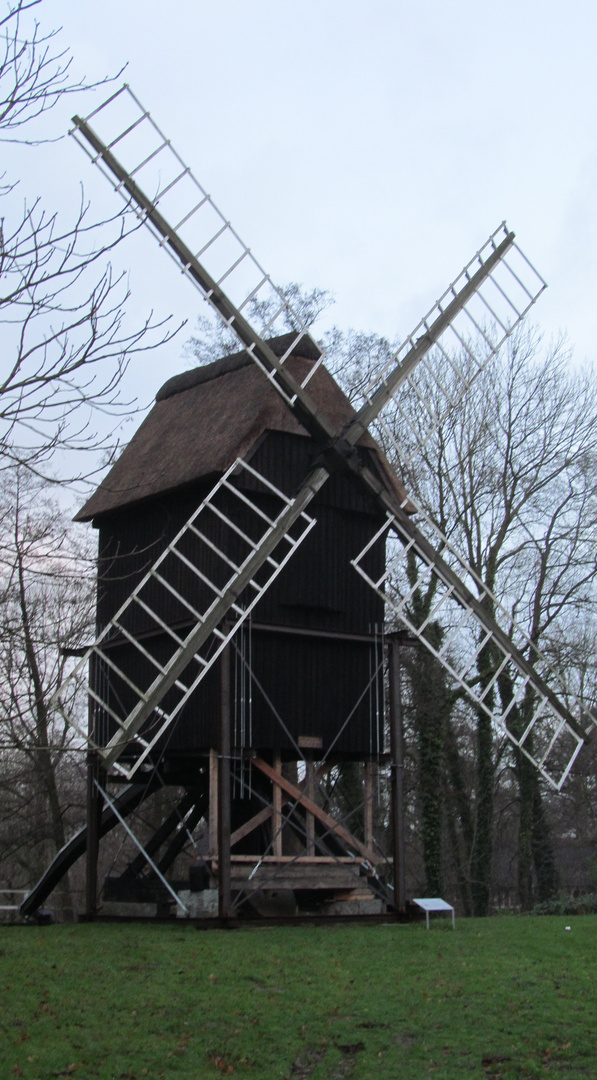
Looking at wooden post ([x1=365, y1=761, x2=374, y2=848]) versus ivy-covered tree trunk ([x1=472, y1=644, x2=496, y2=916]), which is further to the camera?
ivy-covered tree trunk ([x1=472, y1=644, x2=496, y2=916])

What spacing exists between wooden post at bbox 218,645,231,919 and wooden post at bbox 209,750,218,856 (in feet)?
0.27

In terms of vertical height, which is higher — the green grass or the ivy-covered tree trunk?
the ivy-covered tree trunk

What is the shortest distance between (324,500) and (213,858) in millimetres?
5317

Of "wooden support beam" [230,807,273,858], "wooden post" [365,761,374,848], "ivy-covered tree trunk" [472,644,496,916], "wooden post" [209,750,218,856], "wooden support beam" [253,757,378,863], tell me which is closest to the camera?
"wooden post" [209,750,218,856]

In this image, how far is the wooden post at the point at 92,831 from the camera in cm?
1788

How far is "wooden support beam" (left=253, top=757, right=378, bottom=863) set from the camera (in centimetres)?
1697

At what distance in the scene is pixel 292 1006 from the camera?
36.0 feet

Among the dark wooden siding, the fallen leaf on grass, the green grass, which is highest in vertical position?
the dark wooden siding

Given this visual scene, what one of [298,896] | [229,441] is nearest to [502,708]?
[298,896]

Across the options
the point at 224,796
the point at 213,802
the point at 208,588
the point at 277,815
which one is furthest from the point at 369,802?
the point at 208,588

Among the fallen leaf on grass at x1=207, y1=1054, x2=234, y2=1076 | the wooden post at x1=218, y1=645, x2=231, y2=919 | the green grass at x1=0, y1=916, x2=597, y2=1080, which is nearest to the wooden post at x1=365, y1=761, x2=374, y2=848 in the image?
the wooden post at x1=218, y1=645, x2=231, y2=919

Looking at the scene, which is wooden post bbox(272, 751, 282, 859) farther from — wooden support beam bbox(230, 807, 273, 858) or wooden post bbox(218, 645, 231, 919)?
wooden post bbox(218, 645, 231, 919)

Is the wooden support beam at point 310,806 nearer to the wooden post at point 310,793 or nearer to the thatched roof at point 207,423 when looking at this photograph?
the wooden post at point 310,793

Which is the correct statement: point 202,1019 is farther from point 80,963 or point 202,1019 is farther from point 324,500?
point 324,500
